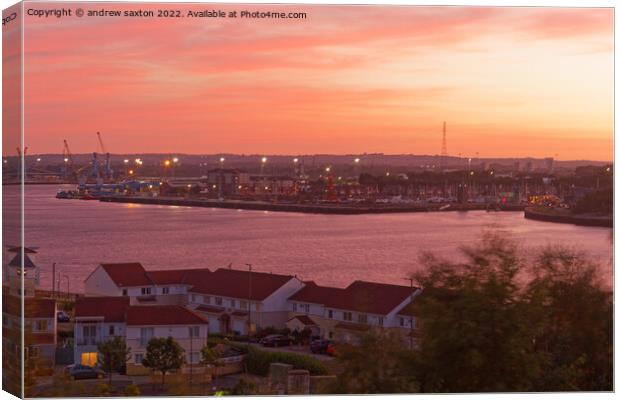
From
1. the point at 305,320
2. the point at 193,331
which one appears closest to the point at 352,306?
the point at 305,320

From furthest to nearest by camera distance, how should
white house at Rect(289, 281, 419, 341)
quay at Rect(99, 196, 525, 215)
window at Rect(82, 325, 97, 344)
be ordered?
quay at Rect(99, 196, 525, 215) → white house at Rect(289, 281, 419, 341) → window at Rect(82, 325, 97, 344)

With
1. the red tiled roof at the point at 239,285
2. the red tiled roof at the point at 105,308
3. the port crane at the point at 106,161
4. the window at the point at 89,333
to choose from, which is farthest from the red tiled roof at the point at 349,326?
the port crane at the point at 106,161

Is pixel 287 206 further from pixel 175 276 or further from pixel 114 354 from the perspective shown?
pixel 114 354

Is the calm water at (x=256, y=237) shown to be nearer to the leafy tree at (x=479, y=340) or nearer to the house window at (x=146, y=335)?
the house window at (x=146, y=335)

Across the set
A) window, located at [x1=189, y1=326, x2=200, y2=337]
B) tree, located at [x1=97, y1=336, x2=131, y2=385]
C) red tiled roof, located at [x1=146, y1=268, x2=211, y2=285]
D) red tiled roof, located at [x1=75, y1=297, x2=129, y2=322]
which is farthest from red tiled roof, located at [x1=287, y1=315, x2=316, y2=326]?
tree, located at [x1=97, y1=336, x2=131, y2=385]

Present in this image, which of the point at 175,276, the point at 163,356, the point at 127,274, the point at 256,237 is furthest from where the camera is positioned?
the point at 256,237

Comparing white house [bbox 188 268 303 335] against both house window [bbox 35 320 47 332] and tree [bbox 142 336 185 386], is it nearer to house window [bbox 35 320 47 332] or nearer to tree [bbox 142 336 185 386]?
tree [bbox 142 336 185 386]
